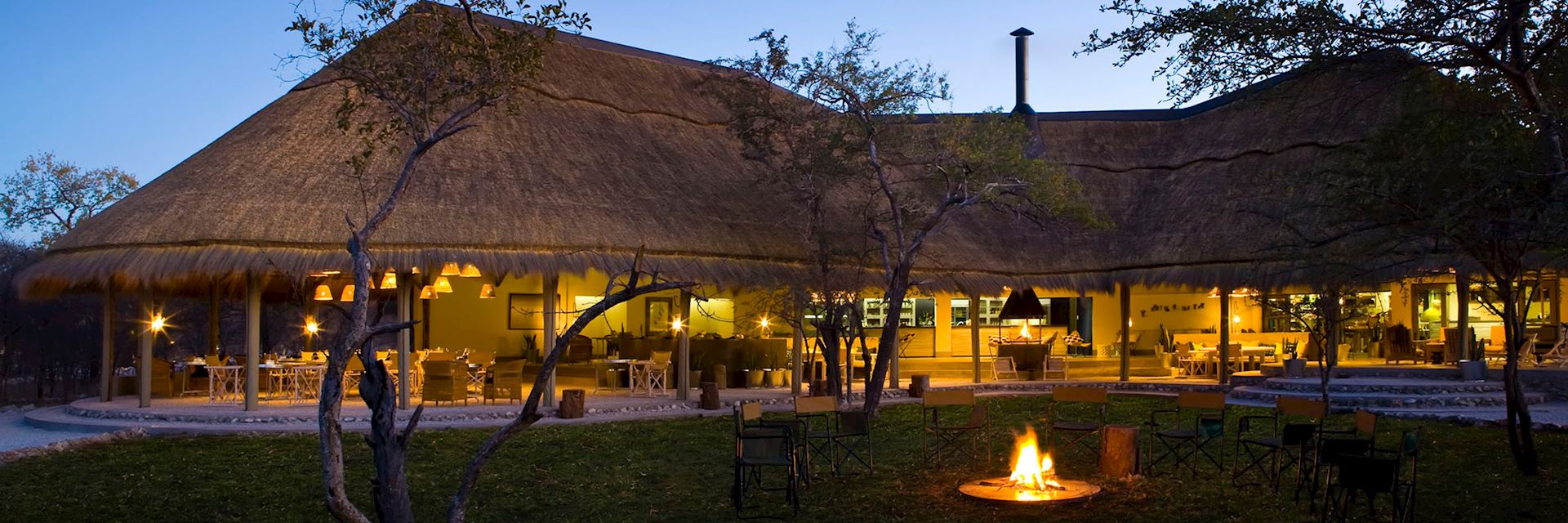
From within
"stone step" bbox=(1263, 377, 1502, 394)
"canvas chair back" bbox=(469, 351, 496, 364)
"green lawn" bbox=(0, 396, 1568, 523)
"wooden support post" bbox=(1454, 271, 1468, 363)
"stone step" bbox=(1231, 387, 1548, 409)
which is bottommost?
"green lawn" bbox=(0, 396, 1568, 523)

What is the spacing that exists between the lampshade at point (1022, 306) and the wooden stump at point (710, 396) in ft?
25.3

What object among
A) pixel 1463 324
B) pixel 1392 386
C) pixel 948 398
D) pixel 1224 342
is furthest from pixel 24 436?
pixel 1463 324

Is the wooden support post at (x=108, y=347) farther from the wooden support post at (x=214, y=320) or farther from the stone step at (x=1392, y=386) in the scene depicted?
the stone step at (x=1392, y=386)

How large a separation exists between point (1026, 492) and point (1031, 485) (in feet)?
0.47

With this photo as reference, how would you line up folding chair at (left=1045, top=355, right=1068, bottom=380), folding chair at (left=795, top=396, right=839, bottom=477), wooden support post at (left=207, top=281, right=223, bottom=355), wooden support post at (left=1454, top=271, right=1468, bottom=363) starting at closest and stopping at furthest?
1. folding chair at (left=795, top=396, right=839, bottom=477)
2. wooden support post at (left=1454, top=271, right=1468, bottom=363)
3. wooden support post at (left=207, top=281, right=223, bottom=355)
4. folding chair at (left=1045, top=355, right=1068, bottom=380)

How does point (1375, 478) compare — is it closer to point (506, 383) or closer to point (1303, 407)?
point (1303, 407)

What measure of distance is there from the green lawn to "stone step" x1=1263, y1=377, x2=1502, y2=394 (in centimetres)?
400

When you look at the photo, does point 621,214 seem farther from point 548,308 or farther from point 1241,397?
point 1241,397

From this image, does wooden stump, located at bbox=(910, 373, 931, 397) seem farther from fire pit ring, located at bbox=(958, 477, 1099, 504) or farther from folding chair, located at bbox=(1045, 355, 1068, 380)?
fire pit ring, located at bbox=(958, 477, 1099, 504)

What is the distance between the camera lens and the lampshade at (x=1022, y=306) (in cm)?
2367

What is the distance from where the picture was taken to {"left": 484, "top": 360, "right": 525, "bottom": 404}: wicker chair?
56.2ft

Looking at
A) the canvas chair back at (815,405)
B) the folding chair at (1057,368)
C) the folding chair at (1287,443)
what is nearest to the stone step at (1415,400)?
the folding chair at (1057,368)

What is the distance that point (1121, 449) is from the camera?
11.1 meters

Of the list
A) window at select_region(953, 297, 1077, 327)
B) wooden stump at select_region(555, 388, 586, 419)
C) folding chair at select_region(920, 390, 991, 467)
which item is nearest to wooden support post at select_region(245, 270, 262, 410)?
wooden stump at select_region(555, 388, 586, 419)
